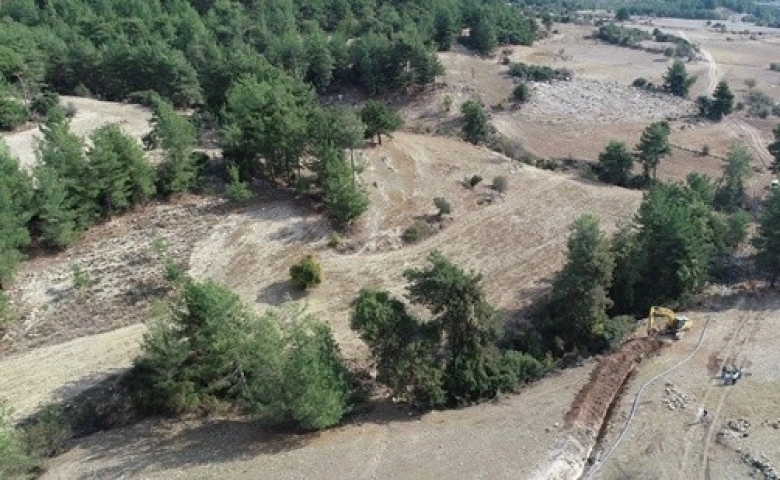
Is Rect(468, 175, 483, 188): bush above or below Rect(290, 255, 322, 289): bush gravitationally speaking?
above

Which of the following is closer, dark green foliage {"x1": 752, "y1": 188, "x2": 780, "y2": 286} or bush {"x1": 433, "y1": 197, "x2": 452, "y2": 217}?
dark green foliage {"x1": 752, "y1": 188, "x2": 780, "y2": 286}

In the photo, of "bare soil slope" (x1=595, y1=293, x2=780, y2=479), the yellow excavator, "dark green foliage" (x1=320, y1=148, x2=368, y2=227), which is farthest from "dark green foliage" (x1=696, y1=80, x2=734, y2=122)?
"dark green foliage" (x1=320, y1=148, x2=368, y2=227)

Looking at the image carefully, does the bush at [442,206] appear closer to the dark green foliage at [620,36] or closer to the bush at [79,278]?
the bush at [79,278]

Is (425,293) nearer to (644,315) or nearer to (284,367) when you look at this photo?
(284,367)

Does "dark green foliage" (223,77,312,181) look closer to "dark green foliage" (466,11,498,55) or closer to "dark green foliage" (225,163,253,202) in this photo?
"dark green foliage" (225,163,253,202)

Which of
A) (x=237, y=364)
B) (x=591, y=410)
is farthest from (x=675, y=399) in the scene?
(x=237, y=364)

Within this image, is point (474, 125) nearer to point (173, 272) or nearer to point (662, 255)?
point (662, 255)

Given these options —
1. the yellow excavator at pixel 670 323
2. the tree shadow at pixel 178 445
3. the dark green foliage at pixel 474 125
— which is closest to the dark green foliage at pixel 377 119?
the dark green foliage at pixel 474 125
